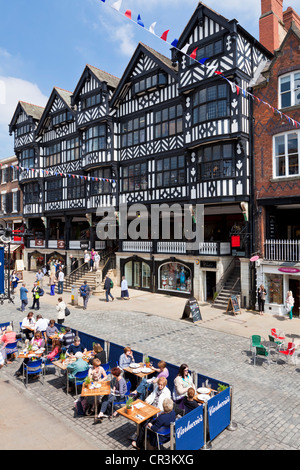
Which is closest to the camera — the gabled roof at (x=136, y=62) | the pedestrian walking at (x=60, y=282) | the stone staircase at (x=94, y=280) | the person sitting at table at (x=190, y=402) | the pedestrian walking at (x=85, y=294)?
the person sitting at table at (x=190, y=402)

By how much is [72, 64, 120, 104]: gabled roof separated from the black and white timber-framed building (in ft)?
0.37

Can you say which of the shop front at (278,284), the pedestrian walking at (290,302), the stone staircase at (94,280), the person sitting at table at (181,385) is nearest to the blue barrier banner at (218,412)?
the person sitting at table at (181,385)

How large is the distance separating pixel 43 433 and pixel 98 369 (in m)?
1.84

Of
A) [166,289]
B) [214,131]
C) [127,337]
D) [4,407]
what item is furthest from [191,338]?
[214,131]

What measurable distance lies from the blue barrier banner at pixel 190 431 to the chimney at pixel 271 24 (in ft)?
71.8

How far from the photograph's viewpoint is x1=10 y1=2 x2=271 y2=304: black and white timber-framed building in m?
18.6

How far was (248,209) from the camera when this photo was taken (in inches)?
733

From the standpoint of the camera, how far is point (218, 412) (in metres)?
Answer: 6.75

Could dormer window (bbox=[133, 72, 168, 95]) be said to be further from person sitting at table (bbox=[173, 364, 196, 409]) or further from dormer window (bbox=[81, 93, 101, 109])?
person sitting at table (bbox=[173, 364, 196, 409])

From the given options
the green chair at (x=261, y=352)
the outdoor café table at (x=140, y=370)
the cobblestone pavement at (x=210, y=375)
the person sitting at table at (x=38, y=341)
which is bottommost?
the cobblestone pavement at (x=210, y=375)

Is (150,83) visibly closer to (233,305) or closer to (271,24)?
(271,24)

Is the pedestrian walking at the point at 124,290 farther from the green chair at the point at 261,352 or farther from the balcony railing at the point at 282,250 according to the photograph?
the green chair at the point at 261,352

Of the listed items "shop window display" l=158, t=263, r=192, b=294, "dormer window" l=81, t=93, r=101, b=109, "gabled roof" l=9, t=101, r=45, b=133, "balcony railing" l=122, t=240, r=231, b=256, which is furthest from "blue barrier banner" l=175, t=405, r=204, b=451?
"gabled roof" l=9, t=101, r=45, b=133

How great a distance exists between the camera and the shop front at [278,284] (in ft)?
55.7
